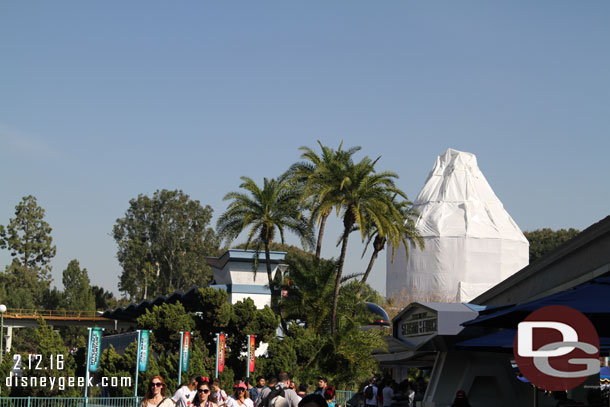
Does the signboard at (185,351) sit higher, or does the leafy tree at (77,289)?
the leafy tree at (77,289)

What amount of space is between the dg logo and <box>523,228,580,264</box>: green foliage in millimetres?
106638

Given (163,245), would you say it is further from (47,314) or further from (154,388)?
(154,388)

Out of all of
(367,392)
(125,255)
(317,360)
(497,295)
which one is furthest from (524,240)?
(367,392)

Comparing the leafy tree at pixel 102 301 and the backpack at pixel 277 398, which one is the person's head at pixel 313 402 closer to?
the backpack at pixel 277 398

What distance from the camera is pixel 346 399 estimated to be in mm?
33719

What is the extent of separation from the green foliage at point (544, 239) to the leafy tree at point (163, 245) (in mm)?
44418

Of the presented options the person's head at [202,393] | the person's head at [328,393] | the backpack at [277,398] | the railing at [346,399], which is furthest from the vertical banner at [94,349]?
the person's head at [202,393]

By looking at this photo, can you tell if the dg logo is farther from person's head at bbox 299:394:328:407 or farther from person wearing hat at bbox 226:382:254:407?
person wearing hat at bbox 226:382:254:407

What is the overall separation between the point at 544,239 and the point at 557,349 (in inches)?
4380

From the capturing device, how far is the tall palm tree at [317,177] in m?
37.8

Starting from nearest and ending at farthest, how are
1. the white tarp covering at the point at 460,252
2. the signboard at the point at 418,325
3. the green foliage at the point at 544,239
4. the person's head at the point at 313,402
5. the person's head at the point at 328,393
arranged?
the person's head at the point at 313,402 → the person's head at the point at 328,393 → the signboard at the point at 418,325 → the white tarp covering at the point at 460,252 → the green foliage at the point at 544,239

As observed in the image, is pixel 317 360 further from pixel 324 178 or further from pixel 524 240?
pixel 524 240

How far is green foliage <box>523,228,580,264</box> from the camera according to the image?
109 meters

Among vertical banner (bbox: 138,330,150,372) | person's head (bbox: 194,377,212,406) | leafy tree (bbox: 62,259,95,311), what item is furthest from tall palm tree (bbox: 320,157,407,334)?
leafy tree (bbox: 62,259,95,311)
